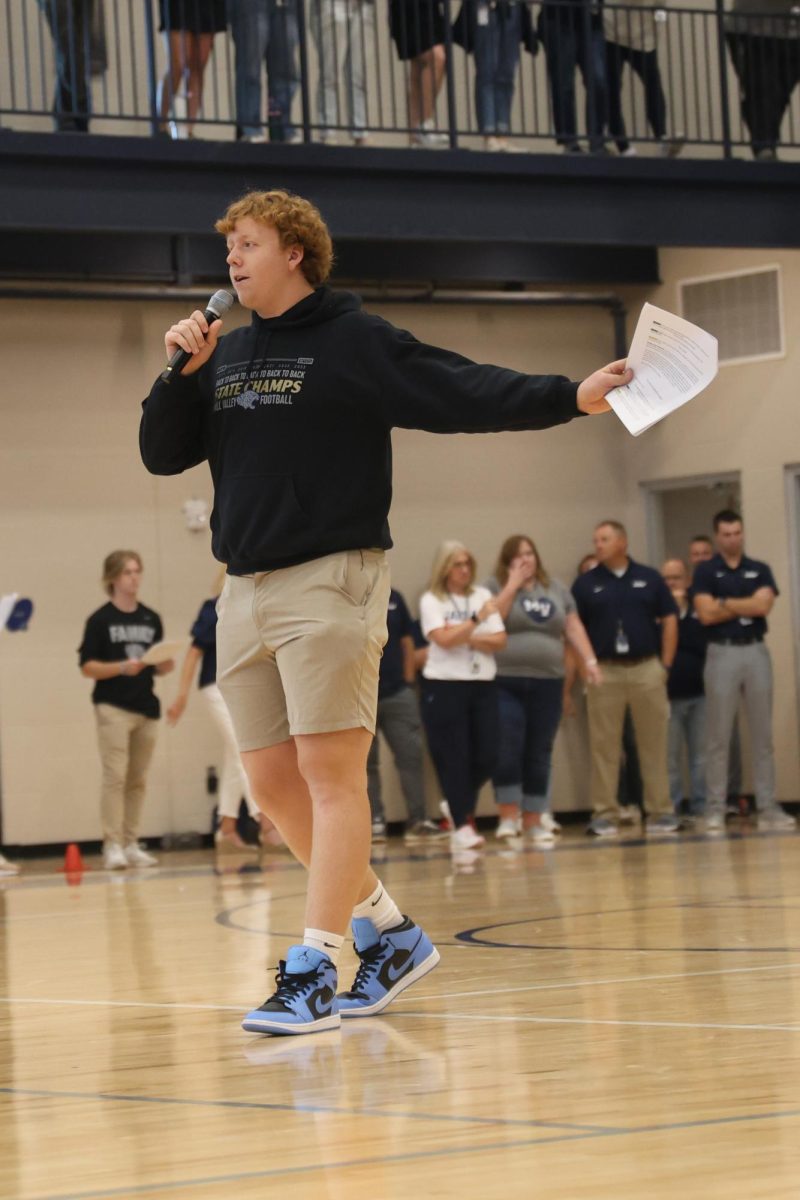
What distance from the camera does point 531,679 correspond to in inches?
414

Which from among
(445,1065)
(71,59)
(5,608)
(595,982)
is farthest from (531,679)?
(445,1065)

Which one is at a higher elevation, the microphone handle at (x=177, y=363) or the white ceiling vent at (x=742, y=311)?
the white ceiling vent at (x=742, y=311)

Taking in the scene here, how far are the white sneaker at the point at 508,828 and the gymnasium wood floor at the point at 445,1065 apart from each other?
4.41m

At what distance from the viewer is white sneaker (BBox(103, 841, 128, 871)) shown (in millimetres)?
9788

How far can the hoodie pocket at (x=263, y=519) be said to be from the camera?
3539mm

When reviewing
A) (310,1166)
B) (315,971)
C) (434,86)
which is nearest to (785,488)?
(434,86)

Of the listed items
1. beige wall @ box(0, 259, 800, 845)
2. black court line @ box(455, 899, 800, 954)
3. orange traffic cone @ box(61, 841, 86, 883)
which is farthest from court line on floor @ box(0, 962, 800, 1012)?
beige wall @ box(0, 259, 800, 845)

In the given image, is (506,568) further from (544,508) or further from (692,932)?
(692,932)

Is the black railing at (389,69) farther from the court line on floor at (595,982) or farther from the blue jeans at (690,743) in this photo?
the court line on floor at (595,982)

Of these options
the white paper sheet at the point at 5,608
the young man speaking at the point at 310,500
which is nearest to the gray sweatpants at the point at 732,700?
the white paper sheet at the point at 5,608

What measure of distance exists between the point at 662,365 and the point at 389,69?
7.90 metres

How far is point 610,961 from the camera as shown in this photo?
443cm

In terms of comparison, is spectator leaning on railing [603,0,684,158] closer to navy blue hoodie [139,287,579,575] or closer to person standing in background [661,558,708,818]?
person standing in background [661,558,708,818]

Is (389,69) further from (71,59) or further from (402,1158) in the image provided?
(402,1158)
